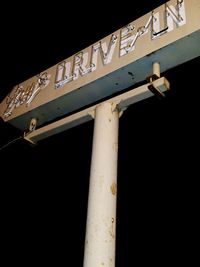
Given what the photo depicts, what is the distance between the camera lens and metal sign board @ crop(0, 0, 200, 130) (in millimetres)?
1390

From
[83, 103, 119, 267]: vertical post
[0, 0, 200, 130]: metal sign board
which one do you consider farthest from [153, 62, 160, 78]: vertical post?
[83, 103, 119, 267]: vertical post

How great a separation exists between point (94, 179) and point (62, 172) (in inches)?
104

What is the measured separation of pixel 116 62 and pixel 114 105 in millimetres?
285

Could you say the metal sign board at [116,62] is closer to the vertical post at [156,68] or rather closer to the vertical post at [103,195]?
the vertical post at [156,68]

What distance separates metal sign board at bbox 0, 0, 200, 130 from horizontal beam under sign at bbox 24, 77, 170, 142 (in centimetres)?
17

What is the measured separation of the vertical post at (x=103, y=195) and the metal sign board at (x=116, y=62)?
0.86ft

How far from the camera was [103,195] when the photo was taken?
3.99ft

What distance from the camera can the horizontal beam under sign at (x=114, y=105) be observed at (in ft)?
4.54

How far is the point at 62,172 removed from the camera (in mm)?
3852

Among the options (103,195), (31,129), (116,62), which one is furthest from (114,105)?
(31,129)

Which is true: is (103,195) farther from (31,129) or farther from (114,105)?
(31,129)

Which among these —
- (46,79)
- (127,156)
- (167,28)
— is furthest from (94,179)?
(127,156)

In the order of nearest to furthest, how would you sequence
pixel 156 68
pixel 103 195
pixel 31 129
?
pixel 103 195 < pixel 156 68 < pixel 31 129

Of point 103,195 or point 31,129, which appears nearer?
point 103,195
